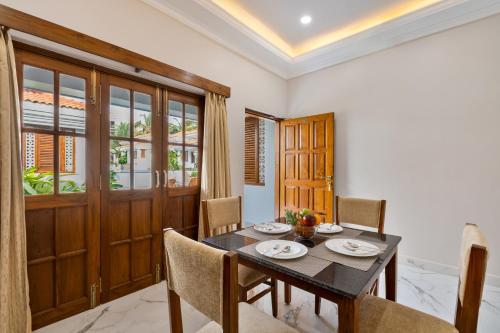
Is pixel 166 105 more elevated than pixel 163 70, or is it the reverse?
pixel 163 70

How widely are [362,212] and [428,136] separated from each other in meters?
1.45

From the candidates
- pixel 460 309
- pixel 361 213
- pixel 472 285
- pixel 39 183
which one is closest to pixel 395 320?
pixel 460 309

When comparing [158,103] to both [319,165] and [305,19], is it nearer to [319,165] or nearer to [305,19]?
[305,19]

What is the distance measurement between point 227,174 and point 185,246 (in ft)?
6.18

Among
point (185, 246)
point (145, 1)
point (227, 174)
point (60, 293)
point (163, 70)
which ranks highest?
point (145, 1)

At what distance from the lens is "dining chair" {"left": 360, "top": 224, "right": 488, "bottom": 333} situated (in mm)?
946

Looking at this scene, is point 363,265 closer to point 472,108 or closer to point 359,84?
point 472,108

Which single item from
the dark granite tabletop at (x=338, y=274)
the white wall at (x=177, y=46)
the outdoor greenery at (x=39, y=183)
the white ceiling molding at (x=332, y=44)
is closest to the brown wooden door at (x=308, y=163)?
the white wall at (x=177, y=46)

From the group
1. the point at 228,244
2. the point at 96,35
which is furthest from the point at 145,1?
the point at 228,244

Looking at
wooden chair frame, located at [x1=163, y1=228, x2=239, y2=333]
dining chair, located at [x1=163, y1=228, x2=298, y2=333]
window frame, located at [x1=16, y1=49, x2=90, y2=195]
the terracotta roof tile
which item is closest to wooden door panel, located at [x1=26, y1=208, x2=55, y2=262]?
window frame, located at [x1=16, y1=49, x2=90, y2=195]

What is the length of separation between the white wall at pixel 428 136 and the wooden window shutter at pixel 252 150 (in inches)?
72.0

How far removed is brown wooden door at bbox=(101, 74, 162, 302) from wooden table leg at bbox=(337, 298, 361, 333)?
1887mm

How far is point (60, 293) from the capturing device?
1.80 meters

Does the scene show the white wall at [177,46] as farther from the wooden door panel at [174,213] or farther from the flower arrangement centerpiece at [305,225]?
the flower arrangement centerpiece at [305,225]
